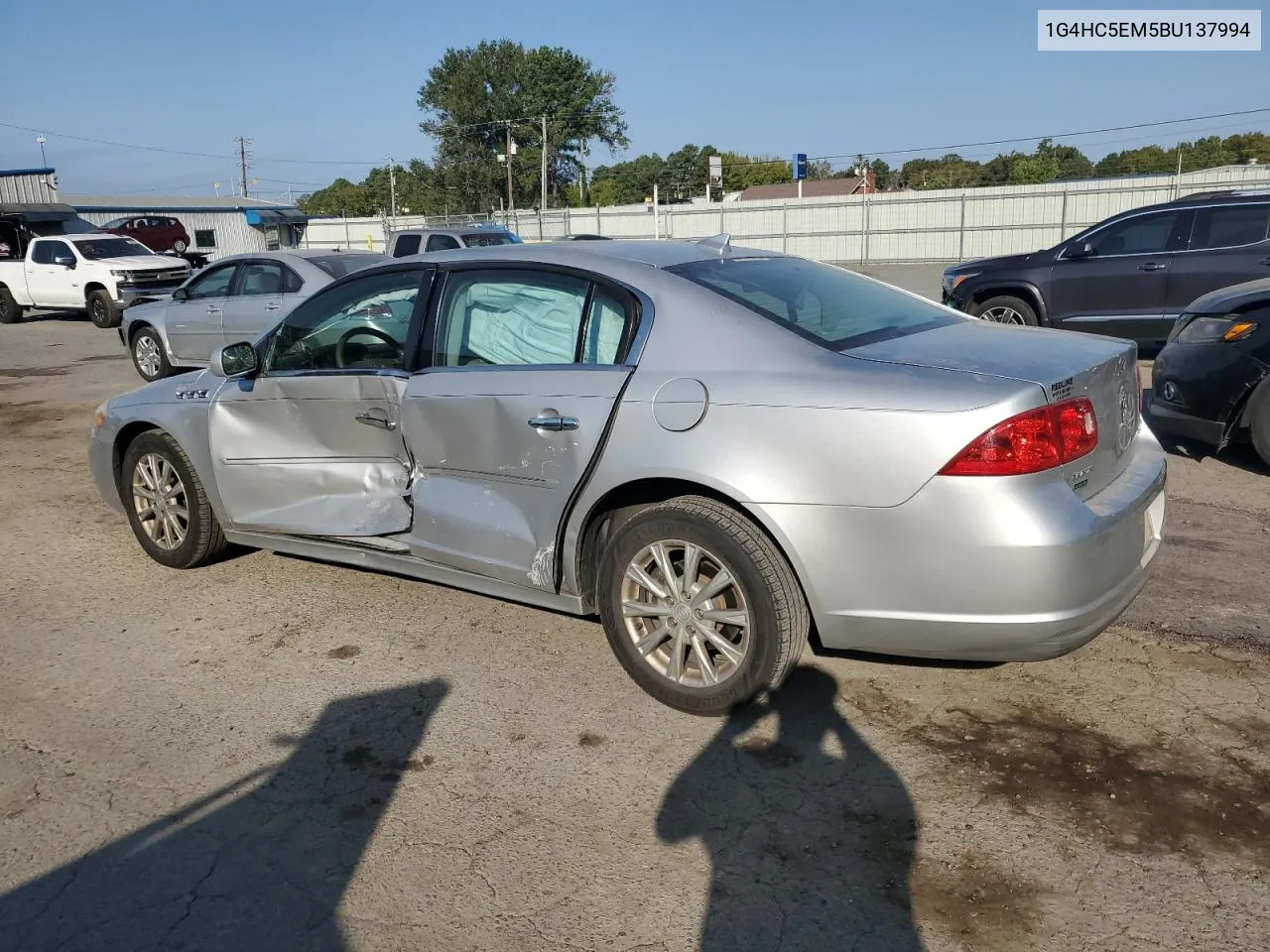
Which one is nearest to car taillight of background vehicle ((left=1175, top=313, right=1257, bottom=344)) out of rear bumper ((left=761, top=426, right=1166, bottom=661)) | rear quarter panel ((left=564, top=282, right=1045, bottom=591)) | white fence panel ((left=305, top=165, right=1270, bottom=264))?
rear bumper ((left=761, top=426, right=1166, bottom=661))

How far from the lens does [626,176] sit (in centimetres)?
9100

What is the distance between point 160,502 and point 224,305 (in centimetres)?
740

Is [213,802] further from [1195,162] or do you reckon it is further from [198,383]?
[1195,162]

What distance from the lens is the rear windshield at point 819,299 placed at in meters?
3.66

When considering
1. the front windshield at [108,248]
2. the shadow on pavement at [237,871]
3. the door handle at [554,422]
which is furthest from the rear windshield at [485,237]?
the shadow on pavement at [237,871]

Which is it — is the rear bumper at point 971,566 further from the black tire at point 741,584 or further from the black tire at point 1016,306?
the black tire at point 1016,306

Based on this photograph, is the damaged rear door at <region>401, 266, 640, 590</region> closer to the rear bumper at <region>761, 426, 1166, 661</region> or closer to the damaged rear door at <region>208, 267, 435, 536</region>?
the damaged rear door at <region>208, 267, 435, 536</region>

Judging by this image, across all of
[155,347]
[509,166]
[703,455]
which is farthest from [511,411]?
[509,166]

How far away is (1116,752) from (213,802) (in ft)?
9.15

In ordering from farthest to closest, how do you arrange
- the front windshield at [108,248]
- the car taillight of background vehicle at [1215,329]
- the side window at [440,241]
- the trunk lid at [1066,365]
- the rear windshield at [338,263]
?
the front windshield at [108,248] → the side window at [440,241] → the rear windshield at [338,263] → the car taillight of background vehicle at [1215,329] → the trunk lid at [1066,365]

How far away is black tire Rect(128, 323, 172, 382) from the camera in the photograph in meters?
12.8

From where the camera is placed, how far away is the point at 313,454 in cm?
463

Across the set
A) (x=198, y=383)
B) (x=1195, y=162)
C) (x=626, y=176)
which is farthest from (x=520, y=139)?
(x=198, y=383)

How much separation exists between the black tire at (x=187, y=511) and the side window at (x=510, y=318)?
5.50ft
